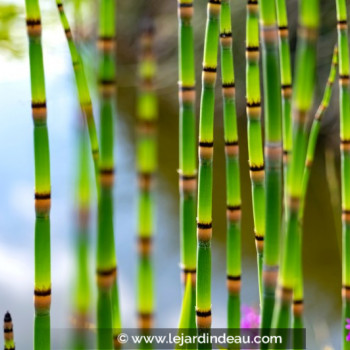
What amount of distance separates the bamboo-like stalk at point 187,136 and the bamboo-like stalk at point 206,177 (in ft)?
0.03

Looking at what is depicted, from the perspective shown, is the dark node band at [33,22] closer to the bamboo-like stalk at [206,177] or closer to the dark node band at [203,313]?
the bamboo-like stalk at [206,177]

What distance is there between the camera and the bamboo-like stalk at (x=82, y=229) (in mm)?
352

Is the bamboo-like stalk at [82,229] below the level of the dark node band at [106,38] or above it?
below

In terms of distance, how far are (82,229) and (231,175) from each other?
8.8 inches

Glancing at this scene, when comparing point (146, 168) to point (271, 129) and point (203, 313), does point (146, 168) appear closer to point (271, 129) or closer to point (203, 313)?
point (271, 129)

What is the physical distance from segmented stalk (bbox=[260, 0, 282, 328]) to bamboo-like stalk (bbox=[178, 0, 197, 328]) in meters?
0.09

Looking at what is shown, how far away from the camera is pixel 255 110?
0.58 meters

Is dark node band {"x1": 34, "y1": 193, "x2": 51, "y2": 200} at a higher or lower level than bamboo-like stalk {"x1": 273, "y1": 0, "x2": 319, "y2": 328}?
higher

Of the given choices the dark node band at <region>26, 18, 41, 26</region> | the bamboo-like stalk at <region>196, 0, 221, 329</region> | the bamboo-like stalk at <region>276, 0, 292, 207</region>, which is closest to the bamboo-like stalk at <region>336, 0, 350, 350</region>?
the bamboo-like stalk at <region>276, 0, 292, 207</region>

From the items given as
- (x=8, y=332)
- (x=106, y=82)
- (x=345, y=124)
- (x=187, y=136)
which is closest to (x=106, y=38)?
(x=106, y=82)

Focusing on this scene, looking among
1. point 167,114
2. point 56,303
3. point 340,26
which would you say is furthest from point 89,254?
point 167,114

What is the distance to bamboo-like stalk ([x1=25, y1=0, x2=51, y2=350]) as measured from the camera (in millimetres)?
459

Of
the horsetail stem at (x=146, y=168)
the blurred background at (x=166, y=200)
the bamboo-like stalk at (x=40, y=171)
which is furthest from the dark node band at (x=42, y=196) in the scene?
the blurred background at (x=166, y=200)

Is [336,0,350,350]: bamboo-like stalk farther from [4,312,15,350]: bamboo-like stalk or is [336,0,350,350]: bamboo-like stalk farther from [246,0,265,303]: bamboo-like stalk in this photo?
[4,312,15,350]: bamboo-like stalk
